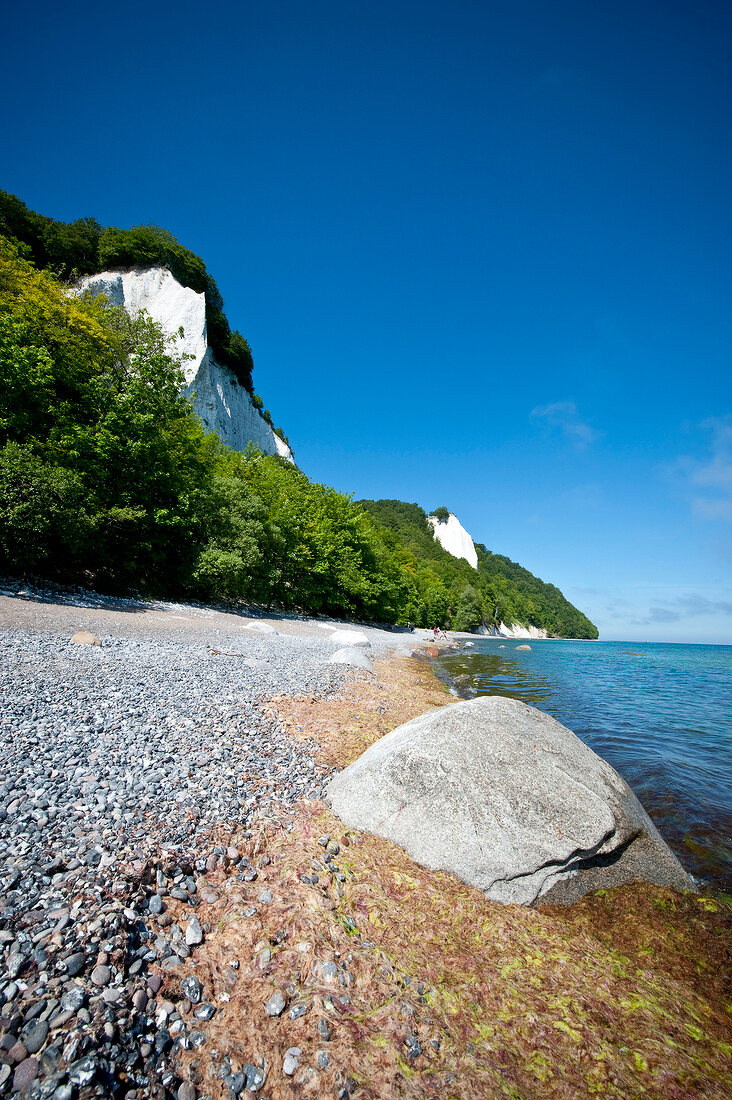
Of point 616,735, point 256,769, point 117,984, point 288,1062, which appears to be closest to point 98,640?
point 256,769

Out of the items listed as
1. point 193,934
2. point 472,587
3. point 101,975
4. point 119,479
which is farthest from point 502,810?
point 472,587

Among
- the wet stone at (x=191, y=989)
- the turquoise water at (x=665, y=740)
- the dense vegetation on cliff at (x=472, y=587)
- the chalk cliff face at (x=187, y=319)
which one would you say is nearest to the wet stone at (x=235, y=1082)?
the wet stone at (x=191, y=989)

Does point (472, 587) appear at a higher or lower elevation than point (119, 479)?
higher

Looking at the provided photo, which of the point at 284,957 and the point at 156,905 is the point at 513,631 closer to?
the point at 284,957

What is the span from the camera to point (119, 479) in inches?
801

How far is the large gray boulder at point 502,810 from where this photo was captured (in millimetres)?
4590

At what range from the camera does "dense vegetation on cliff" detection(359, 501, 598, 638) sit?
80500 millimetres

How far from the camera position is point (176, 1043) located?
8.00 feet

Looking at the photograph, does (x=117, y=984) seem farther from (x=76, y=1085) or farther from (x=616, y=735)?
(x=616, y=735)

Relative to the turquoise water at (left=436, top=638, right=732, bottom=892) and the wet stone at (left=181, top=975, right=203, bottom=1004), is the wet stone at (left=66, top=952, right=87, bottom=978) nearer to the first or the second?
the wet stone at (left=181, top=975, right=203, bottom=1004)

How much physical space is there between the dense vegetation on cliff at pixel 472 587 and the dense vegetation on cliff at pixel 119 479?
35886 millimetres

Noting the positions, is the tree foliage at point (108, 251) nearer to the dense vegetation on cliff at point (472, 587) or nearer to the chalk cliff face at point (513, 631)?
the dense vegetation on cliff at point (472, 587)

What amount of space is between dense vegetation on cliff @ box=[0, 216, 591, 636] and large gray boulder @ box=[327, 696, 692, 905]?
15.5 m

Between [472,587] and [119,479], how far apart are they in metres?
78.8
